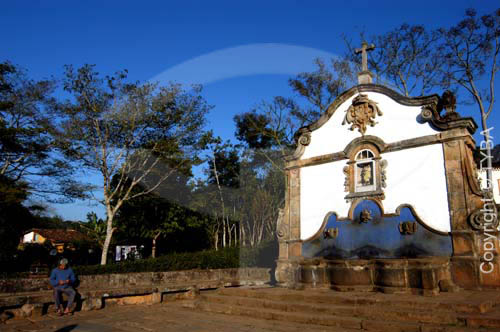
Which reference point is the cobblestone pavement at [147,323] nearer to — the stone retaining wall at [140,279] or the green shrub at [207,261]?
the stone retaining wall at [140,279]

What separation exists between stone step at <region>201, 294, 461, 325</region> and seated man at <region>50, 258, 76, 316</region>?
3681 mm

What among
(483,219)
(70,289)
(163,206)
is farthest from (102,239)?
(483,219)

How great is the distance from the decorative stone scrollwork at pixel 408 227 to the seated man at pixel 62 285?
8807mm

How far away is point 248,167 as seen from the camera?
102 feet

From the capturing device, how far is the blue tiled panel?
10.6m

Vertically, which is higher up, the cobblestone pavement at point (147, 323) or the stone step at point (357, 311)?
the stone step at point (357, 311)

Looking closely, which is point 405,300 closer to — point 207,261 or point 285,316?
point 285,316

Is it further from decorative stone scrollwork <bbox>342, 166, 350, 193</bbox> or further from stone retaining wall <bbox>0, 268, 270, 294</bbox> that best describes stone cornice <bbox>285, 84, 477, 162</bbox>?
stone retaining wall <bbox>0, 268, 270, 294</bbox>

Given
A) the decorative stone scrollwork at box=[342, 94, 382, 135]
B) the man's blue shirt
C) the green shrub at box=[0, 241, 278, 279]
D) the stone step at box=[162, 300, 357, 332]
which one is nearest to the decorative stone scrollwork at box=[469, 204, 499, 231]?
the decorative stone scrollwork at box=[342, 94, 382, 135]

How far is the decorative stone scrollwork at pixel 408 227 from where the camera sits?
1087 cm

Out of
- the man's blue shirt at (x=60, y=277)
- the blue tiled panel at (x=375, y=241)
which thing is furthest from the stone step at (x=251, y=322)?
the blue tiled panel at (x=375, y=241)

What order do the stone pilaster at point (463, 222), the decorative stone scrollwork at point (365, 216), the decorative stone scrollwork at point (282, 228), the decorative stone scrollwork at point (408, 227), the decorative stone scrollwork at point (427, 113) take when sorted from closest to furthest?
the stone pilaster at point (463, 222) → the decorative stone scrollwork at point (408, 227) → the decorative stone scrollwork at point (427, 113) → the decorative stone scrollwork at point (365, 216) → the decorative stone scrollwork at point (282, 228)

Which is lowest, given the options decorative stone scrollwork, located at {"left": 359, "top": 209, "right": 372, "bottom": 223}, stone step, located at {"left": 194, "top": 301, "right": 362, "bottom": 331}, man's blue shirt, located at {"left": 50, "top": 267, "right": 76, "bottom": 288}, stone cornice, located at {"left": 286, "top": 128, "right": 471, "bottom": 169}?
stone step, located at {"left": 194, "top": 301, "right": 362, "bottom": 331}

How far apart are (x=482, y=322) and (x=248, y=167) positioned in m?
25.2
